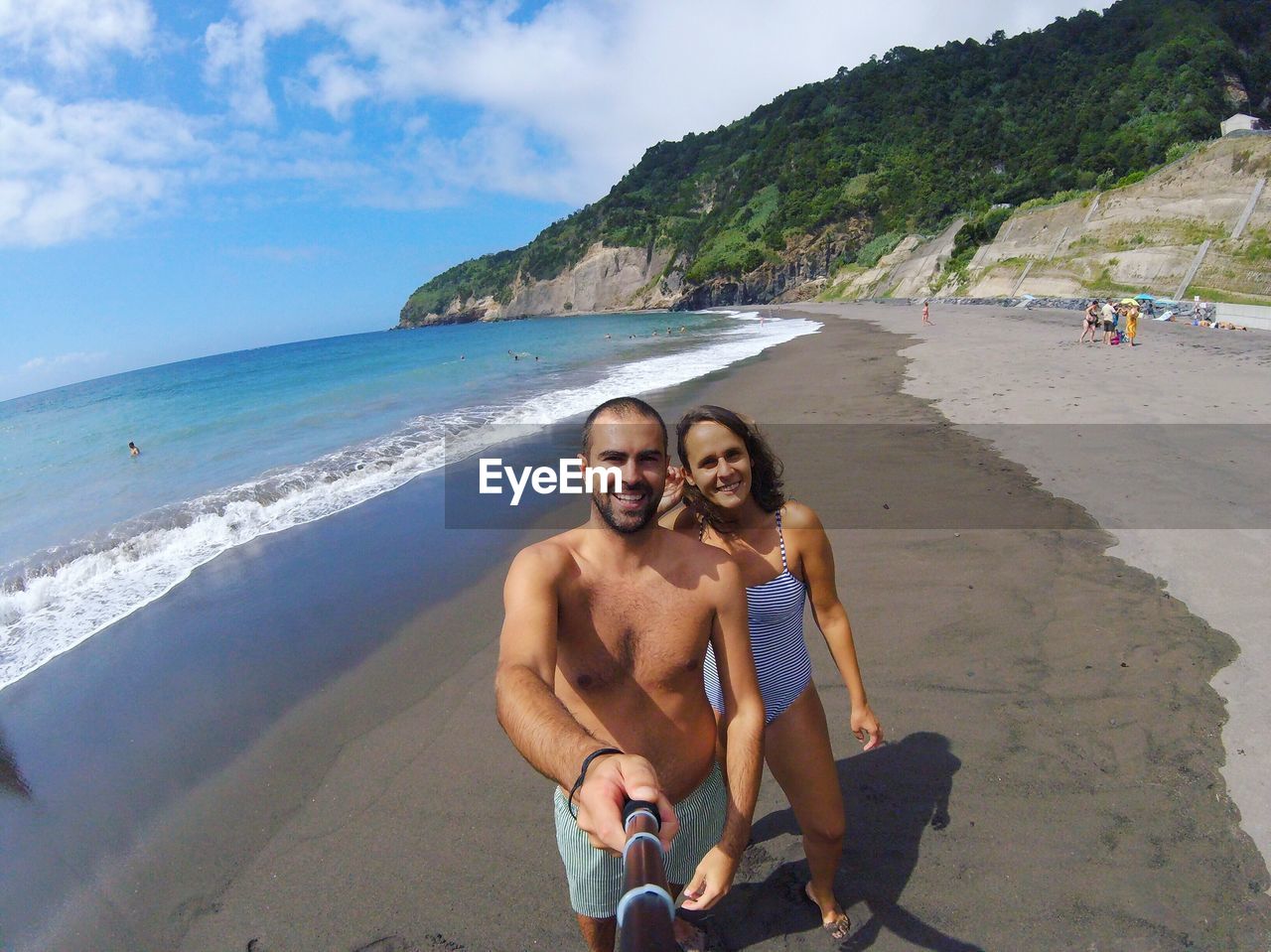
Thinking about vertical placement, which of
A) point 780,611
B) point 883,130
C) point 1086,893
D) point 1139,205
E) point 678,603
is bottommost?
point 1086,893

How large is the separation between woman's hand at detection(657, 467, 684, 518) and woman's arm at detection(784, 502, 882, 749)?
428mm

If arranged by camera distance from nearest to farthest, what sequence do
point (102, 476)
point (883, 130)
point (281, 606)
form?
1. point (281, 606)
2. point (102, 476)
3. point (883, 130)

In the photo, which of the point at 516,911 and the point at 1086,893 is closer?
the point at 1086,893

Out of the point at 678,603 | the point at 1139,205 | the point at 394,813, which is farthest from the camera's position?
the point at 1139,205

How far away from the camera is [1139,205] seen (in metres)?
31.4

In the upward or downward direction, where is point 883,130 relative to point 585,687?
upward

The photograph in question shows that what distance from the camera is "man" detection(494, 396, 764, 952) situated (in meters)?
1.84

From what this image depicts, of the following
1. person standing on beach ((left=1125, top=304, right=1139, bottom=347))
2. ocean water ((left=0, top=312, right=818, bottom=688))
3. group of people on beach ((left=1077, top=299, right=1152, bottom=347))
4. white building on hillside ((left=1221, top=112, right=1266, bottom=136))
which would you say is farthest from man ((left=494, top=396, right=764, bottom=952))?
white building on hillside ((left=1221, top=112, right=1266, bottom=136))

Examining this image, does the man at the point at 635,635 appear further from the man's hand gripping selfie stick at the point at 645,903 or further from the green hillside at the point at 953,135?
the green hillside at the point at 953,135

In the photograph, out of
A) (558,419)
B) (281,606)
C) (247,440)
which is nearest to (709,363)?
(558,419)

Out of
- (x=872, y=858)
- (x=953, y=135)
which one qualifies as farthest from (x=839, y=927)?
(x=953, y=135)

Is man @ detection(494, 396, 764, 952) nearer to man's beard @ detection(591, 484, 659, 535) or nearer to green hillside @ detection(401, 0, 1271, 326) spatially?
man's beard @ detection(591, 484, 659, 535)

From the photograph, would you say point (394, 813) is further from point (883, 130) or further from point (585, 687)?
point (883, 130)

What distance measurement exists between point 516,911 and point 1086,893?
2.40 metres
